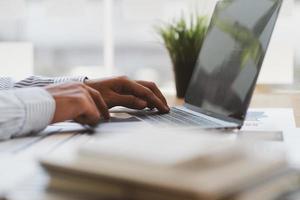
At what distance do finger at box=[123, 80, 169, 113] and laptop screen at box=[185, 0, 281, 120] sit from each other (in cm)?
10

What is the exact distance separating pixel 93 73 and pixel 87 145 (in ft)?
7.25

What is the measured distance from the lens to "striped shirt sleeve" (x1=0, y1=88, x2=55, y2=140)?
3.05 ft

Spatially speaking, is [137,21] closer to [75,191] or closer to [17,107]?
[17,107]

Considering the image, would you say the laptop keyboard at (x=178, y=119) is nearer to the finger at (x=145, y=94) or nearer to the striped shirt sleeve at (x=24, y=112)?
the finger at (x=145, y=94)

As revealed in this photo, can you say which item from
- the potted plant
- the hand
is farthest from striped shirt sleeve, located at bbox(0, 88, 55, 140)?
the potted plant

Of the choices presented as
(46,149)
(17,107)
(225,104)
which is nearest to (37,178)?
(46,149)

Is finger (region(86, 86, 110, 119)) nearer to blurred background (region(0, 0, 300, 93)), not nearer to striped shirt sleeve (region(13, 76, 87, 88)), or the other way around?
striped shirt sleeve (region(13, 76, 87, 88))

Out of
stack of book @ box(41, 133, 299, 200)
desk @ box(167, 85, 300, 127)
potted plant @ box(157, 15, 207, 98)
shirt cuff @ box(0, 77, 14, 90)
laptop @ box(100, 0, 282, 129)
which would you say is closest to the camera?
stack of book @ box(41, 133, 299, 200)

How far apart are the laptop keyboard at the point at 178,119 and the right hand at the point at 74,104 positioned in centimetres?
14

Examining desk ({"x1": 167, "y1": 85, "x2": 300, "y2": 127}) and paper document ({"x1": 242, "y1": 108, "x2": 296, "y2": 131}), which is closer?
paper document ({"x1": 242, "y1": 108, "x2": 296, "y2": 131})

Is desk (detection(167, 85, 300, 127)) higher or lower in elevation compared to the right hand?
lower

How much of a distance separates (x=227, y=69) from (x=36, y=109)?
47 cm

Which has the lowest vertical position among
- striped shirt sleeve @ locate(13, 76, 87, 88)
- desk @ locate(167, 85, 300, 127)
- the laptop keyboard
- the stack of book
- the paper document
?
desk @ locate(167, 85, 300, 127)

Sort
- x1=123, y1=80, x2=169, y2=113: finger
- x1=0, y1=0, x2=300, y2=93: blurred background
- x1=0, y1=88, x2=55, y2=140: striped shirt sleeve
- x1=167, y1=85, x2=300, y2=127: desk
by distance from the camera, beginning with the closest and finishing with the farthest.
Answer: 1. x1=0, y1=88, x2=55, y2=140: striped shirt sleeve
2. x1=123, y1=80, x2=169, y2=113: finger
3. x1=167, y1=85, x2=300, y2=127: desk
4. x1=0, y1=0, x2=300, y2=93: blurred background
